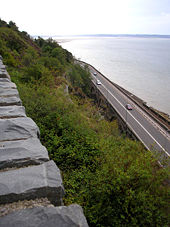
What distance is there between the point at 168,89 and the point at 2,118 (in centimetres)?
3977

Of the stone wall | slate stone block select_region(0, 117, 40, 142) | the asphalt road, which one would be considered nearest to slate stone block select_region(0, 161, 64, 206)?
the stone wall

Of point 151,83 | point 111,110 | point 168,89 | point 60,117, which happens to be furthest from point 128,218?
point 151,83

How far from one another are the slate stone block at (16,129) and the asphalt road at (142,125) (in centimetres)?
1242

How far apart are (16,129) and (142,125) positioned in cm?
1999

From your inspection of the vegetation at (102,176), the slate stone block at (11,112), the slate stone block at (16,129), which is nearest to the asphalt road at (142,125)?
the vegetation at (102,176)

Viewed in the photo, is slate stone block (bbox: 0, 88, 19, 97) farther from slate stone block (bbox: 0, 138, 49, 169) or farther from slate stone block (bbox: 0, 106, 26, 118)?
slate stone block (bbox: 0, 138, 49, 169)

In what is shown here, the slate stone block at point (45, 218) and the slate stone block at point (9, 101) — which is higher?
the slate stone block at point (9, 101)

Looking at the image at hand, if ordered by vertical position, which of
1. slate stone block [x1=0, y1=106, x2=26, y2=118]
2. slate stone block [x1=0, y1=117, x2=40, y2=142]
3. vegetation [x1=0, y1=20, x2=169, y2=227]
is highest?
slate stone block [x1=0, y1=106, x2=26, y2=118]

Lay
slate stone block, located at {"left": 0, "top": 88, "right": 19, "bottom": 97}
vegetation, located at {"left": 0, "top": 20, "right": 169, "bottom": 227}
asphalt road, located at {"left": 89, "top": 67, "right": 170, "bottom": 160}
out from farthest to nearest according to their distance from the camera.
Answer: asphalt road, located at {"left": 89, "top": 67, "right": 170, "bottom": 160} < slate stone block, located at {"left": 0, "top": 88, "right": 19, "bottom": 97} < vegetation, located at {"left": 0, "top": 20, "right": 169, "bottom": 227}

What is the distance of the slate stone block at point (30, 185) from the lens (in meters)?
2.18

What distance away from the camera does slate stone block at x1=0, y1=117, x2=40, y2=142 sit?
3.26m

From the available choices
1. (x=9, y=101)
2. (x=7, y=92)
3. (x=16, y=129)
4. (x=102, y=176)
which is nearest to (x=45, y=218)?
(x=16, y=129)

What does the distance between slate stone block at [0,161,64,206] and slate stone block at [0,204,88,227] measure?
25cm

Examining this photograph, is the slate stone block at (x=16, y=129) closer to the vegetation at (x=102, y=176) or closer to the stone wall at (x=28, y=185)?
the stone wall at (x=28, y=185)
